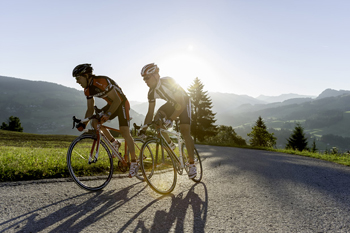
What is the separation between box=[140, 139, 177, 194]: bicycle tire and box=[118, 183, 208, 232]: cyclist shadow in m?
0.39

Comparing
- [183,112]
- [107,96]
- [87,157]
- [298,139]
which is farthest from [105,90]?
[298,139]

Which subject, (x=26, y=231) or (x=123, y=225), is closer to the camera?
(x=26, y=231)

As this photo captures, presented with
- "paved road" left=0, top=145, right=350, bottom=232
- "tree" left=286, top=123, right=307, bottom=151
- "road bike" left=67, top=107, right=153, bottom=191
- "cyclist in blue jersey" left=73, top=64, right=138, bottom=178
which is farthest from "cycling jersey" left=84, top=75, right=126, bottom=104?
"tree" left=286, top=123, right=307, bottom=151

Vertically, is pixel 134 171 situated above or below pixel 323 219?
above

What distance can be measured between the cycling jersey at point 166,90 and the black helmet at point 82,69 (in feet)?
4.45

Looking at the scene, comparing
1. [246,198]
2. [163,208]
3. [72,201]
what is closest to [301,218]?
[246,198]

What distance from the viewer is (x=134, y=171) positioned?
467cm

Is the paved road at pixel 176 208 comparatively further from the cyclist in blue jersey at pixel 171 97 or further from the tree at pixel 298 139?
the tree at pixel 298 139

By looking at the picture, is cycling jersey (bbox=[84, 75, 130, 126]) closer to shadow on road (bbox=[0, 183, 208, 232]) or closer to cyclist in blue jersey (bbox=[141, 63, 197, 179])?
cyclist in blue jersey (bbox=[141, 63, 197, 179])

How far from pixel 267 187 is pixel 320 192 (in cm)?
110

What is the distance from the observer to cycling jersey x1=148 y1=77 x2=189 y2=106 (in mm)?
4793

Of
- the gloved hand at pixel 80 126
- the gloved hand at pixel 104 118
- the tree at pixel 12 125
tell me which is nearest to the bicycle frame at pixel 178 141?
the gloved hand at pixel 104 118

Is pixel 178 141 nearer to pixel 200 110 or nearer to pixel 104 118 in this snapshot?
pixel 104 118

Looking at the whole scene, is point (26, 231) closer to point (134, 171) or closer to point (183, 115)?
point (134, 171)
